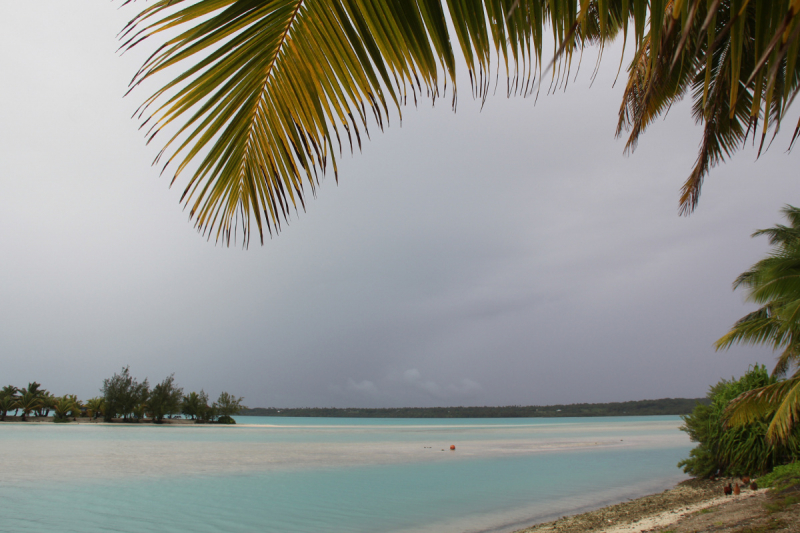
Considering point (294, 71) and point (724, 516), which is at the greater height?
point (294, 71)

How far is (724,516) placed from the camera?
7715 mm

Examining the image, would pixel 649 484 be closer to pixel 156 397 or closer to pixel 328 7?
pixel 328 7

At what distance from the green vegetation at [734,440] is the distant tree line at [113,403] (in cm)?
6181

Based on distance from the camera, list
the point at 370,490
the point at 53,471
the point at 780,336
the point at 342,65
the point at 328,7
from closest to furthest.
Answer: the point at 328,7 → the point at 342,65 → the point at 780,336 → the point at 370,490 → the point at 53,471

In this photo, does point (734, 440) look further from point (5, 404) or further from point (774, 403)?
point (5, 404)

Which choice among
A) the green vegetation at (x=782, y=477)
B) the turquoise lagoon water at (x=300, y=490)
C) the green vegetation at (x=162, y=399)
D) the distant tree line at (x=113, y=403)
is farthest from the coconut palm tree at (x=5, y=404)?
the green vegetation at (x=782, y=477)

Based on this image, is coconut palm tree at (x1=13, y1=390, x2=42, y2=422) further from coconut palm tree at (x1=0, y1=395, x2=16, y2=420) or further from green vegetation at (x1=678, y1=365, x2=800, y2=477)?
green vegetation at (x1=678, y1=365, x2=800, y2=477)


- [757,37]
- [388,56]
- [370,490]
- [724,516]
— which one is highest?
[388,56]

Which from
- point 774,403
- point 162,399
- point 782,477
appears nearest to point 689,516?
point 774,403

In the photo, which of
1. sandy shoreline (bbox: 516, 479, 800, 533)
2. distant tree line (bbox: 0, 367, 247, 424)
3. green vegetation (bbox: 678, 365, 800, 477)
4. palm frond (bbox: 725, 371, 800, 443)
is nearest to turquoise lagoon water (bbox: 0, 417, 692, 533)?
sandy shoreline (bbox: 516, 479, 800, 533)

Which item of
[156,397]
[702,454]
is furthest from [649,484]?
[156,397]

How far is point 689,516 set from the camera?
845cm

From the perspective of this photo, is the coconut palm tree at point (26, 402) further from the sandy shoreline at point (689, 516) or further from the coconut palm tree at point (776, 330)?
the coconut palm tree at point (776, 330)

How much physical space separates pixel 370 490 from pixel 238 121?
16306 mm
